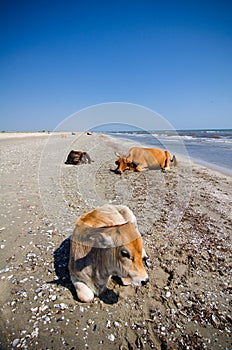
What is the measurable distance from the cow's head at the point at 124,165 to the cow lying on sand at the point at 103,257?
8.03 meters

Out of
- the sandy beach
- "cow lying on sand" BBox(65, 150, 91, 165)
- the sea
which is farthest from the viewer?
"cow lying on sand" BBox(65, 150, 91, 165)

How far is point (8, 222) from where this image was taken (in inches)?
243

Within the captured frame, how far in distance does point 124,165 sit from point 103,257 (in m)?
8.93

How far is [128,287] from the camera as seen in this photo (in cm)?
380

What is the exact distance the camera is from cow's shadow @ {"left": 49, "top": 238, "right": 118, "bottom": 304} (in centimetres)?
354

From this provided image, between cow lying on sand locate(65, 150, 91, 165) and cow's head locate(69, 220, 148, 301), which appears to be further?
cow lying on sand locate(65, 150, 91, 165)

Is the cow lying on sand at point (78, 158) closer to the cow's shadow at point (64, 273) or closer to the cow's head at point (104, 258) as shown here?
the cow's shadow at point (64, 273)

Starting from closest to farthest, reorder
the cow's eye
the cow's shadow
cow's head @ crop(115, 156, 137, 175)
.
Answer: the cow's eye → the cow's shadow → cow's head @ crop(115, 156, 137, 175)

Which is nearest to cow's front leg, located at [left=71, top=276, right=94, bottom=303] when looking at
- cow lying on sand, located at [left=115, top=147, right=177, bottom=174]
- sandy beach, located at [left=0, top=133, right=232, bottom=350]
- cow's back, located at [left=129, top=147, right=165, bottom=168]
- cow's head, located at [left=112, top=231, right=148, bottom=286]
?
sandy beach, located at [left=0, top=133, right=232, bottom=350]

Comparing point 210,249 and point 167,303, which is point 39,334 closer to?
point 167,303

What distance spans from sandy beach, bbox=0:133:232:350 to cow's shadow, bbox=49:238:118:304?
0.06ft

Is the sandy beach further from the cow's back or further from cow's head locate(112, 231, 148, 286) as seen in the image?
the cow's back

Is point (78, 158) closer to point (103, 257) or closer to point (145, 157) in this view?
point (145, 157)

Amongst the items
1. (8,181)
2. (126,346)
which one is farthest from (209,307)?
(8,181)
